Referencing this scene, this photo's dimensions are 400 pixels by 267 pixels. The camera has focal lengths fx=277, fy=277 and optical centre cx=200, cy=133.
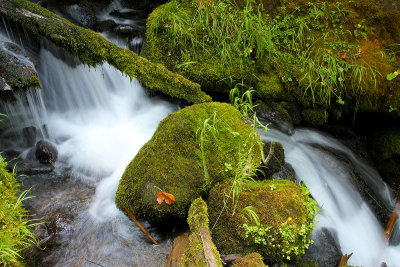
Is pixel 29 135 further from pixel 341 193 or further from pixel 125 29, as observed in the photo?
pixel 341 193

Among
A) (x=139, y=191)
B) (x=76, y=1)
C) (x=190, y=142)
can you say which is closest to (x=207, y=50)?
(x=190, y=142)

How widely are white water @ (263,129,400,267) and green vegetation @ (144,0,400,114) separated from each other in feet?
2.34

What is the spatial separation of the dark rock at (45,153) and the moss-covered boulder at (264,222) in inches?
107

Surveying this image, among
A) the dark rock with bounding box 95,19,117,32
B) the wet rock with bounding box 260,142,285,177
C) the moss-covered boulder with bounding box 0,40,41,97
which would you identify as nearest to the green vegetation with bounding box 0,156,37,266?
the moss-covered boulder with bounding box 0,40,41,97

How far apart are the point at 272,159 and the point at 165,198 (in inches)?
65.0

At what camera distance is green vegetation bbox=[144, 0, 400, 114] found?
455 cm

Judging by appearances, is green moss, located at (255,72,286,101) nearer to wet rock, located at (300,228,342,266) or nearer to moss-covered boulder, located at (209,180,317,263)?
moss-covered boulder, located at (209,180,317,263)

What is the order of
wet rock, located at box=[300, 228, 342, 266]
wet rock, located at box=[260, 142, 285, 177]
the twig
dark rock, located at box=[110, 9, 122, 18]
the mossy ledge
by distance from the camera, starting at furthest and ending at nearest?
1. dark rock, located at box=[110, 9, 122, 18]
2. the mossy ledge
3. wet rock, located at box=[260, 142, 285, 177]
4. wet rock, located at box=[300, 228, 342, 266]
5. the twig

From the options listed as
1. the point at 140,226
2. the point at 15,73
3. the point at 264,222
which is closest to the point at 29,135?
the point at 15,73

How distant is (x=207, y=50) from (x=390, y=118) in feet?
11.1

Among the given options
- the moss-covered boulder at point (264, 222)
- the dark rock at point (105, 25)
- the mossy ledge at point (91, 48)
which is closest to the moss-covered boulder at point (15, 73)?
the mossy ledge at point (91, 48)

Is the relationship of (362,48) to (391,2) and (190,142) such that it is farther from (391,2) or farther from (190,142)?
(190,142)

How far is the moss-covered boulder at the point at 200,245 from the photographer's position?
2.21 m

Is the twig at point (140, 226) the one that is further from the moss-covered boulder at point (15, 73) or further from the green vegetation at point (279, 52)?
the green vegetation at point (279, 52)
